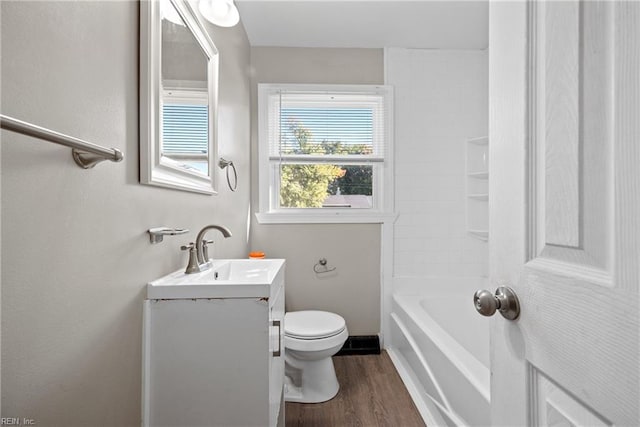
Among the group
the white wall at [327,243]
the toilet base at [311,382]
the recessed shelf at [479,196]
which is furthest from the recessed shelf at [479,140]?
the toilet base at [311,382]

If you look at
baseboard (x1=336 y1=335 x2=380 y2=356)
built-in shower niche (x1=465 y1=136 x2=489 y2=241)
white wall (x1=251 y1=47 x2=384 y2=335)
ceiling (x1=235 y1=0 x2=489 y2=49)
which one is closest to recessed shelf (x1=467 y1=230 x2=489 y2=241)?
built-in shower niche (x1=465 y1=136 x2=489 y2=241)

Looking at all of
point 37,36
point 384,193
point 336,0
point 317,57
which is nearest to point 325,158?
point 384,193

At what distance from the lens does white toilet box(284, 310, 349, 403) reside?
185 cm

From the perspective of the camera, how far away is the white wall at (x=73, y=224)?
0.57 m

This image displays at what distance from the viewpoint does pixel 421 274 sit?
266 centimetres

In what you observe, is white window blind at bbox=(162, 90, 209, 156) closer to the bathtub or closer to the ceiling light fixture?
the ceiling light fixture

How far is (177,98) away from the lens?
4.13 feet

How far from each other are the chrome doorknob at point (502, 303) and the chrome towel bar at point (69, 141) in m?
0.80

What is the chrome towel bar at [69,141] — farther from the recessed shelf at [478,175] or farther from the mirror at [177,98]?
the recessed shelf at [478,175]

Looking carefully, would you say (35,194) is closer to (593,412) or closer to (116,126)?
(116,126)

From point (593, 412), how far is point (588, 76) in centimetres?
48

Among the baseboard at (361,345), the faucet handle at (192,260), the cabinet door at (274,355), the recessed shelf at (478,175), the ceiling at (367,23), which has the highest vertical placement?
the ceiling at (367,23)

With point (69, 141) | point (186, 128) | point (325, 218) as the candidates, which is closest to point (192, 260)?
point (186, 128)

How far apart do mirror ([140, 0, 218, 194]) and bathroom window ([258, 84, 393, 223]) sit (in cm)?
96
